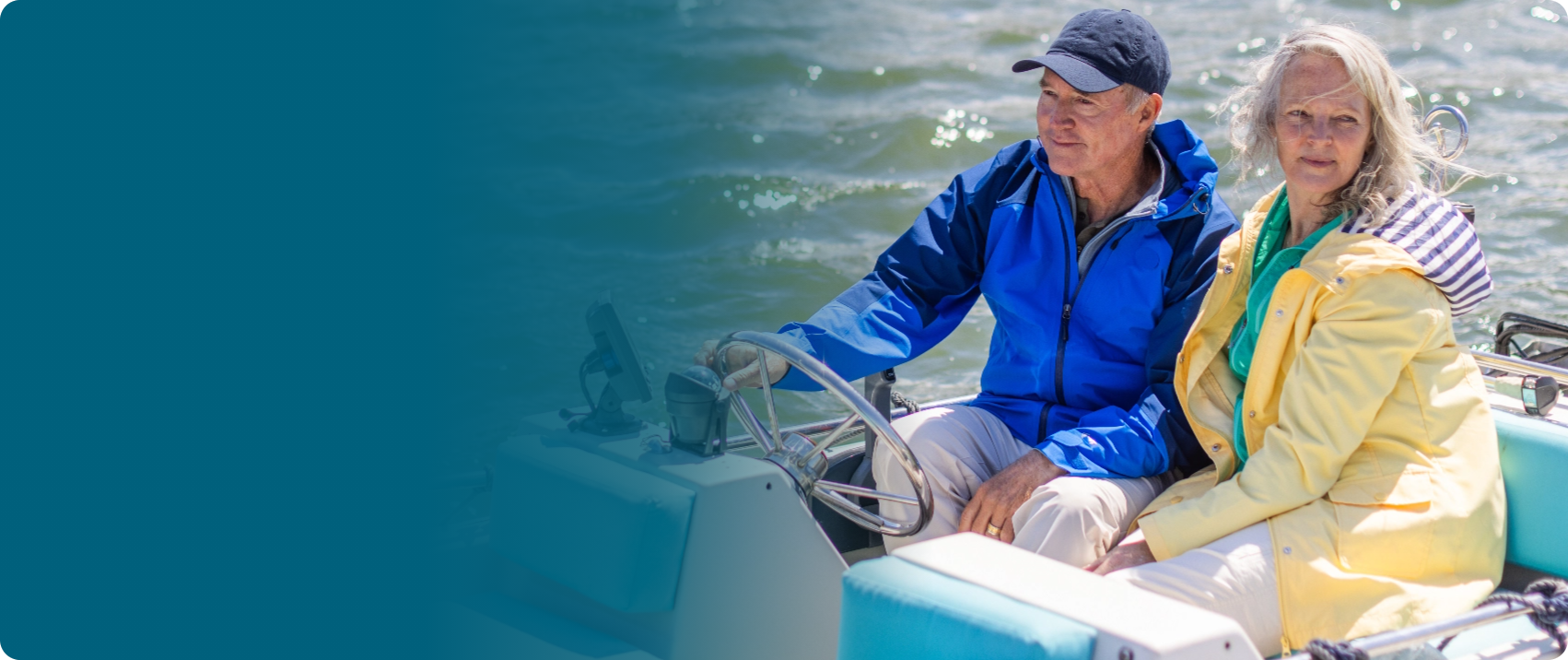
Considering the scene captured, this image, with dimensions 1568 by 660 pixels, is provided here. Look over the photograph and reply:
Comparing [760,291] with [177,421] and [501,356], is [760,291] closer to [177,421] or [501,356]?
[501,356]

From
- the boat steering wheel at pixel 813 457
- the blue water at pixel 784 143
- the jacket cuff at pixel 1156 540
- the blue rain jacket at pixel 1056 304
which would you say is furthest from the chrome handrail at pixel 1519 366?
the blue water at pixel 784 143

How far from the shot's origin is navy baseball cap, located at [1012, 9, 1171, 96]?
2.19 m

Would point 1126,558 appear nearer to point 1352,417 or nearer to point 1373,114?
point 1352,417

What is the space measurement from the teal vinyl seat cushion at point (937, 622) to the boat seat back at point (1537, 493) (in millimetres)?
1130

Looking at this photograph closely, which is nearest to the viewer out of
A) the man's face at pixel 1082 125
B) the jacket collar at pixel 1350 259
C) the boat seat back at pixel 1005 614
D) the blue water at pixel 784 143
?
the boat seat back at pixel 1005 614

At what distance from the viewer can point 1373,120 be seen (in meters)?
1.94

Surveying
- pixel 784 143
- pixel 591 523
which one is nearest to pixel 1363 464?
pixel 591 523

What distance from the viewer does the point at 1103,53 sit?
2.20 m

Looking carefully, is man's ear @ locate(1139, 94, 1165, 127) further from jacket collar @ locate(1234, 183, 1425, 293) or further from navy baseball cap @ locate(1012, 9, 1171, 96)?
jacket collar @ locate(1234, 183, 1425, 293)

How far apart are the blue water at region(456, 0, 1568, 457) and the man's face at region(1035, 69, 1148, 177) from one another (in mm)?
3002

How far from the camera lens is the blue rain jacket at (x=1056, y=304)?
222 cm

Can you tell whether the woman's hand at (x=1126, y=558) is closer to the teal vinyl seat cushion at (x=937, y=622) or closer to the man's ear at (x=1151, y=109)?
the teal vinyl seat cushion at (x=937, y=622)

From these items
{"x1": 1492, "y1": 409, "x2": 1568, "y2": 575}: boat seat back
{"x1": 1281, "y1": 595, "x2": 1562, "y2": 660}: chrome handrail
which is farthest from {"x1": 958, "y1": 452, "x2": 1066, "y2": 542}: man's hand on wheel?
{"x1": 1492, "y1": 409, "x2": 1568, "y2": 575}: boat seat back

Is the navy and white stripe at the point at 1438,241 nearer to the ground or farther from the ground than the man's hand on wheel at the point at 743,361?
farther from the ground
